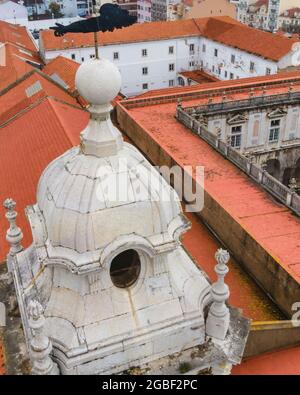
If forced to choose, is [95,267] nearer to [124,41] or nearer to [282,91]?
[282,91]

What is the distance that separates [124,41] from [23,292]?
62.5 metres

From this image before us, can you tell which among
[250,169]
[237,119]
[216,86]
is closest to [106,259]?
[250,169]

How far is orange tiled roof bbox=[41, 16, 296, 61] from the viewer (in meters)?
59.9

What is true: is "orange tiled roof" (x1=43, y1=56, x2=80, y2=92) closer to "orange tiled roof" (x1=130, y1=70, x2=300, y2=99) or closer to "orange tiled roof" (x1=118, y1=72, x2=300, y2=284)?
"orange tiled roof" (x1=130, y1=70, x2=300, y2=99)

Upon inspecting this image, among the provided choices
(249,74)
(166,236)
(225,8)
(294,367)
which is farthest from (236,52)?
(166,236)

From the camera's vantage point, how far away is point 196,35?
7125cm

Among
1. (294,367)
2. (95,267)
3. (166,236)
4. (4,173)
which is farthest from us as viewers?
(4,173)

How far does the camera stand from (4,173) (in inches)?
881

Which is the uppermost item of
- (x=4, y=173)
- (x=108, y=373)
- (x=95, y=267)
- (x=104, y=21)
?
(x=104, y=21)

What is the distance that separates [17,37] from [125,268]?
60594mm

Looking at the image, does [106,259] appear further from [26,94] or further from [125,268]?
[26,94]

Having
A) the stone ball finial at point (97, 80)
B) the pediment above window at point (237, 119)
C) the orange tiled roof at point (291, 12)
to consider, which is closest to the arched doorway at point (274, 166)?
the pediment above window at point (237, 119)

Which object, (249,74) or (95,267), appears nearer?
(95,267)

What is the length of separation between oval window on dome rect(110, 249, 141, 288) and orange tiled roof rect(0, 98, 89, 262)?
9.07 m
